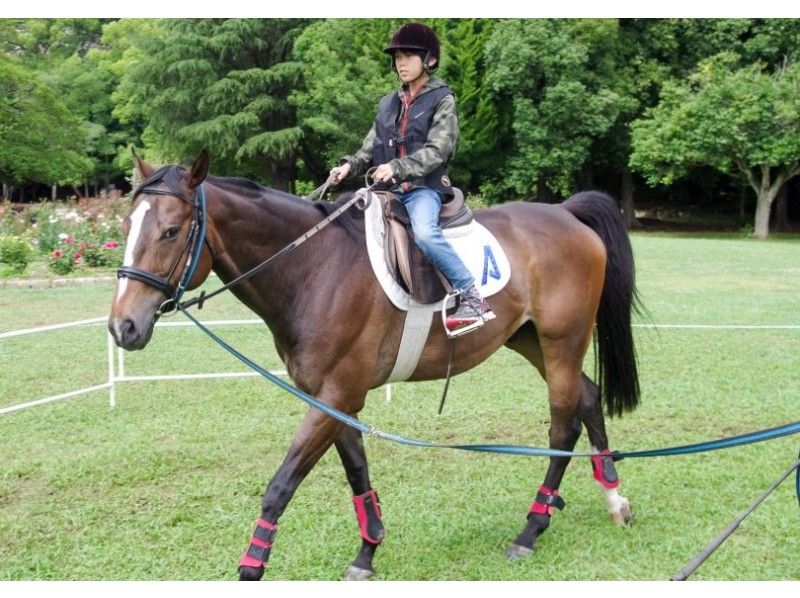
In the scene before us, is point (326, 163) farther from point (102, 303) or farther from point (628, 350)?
point (628, 350)

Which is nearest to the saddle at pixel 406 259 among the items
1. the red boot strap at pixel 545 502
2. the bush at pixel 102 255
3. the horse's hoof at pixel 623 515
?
the red boot strap at pixel 545 502

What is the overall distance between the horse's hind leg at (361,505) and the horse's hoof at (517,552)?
0.73m

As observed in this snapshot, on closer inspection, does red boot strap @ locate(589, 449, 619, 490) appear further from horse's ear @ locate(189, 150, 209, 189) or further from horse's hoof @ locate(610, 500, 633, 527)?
horse's ear @ locate(189, 150, 209, 189)

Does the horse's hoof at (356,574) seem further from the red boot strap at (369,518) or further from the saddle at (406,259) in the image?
the saddle at (406,259)

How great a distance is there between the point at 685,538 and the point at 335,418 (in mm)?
2253

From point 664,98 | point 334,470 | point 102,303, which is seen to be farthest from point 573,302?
point 664,98

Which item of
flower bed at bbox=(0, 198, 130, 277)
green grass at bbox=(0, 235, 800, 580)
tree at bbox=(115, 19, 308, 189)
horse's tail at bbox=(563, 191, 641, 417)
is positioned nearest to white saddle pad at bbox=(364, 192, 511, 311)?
horse's tail at bbox=(563, 191, 641, 417)

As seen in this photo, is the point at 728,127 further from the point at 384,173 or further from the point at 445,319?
the point at 384,173

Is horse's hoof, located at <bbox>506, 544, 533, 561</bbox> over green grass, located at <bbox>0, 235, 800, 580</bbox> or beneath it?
over

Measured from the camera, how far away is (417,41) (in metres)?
3.68

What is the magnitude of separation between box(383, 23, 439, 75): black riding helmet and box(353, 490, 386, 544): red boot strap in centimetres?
227

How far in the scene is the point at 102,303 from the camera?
12758 millimetres

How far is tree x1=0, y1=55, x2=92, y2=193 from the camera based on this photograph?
1291 inches

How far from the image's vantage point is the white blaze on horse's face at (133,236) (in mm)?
2936
